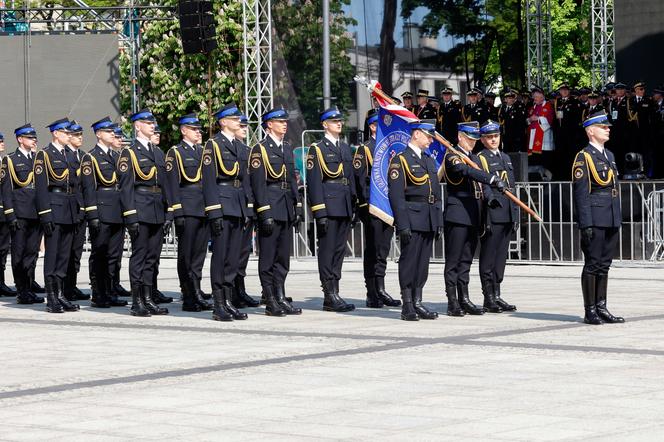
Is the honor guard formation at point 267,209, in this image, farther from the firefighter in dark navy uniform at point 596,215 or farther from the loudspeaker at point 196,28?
the loudspeaker at point 196,28

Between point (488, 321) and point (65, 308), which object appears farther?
point (65, 308)

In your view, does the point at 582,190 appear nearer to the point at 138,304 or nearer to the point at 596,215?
the point at 596,215

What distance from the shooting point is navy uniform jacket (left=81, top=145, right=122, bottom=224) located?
15.9 m

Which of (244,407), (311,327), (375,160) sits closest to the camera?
(244,407)

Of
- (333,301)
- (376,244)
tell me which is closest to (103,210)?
(333,301)

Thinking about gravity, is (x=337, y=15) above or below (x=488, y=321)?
above

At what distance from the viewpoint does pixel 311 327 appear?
44.4 feet

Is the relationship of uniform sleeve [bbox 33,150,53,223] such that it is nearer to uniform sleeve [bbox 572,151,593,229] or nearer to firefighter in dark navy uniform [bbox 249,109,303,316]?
firefighter in dark navy uniform [bbox 249,109,303,316]

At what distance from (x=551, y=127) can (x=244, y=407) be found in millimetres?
17125

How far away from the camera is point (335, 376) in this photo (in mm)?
10125

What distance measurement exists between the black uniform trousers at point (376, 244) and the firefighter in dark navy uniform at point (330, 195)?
57cm

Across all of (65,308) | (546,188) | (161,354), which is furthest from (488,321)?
(546,188)

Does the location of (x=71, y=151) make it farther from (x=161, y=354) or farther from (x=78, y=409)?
(x=78, y=409)

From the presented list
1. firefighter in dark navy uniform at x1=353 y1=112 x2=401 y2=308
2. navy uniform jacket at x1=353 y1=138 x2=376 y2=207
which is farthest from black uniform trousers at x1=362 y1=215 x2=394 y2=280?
navy uniform jacket at x1=353 y1=138 x2=376 y2=207
